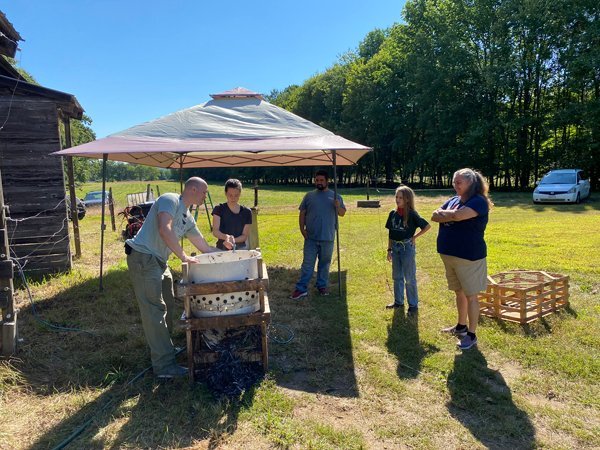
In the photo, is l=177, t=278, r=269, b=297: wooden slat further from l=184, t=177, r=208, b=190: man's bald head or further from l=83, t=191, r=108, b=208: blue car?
l=83, t=191, r=108, b=208: blue car

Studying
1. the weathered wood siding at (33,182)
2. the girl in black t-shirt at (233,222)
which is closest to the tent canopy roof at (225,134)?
the girl in black t-shirt at (233,222)

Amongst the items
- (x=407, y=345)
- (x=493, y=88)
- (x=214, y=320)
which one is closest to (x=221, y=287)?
(x=214, y=320)

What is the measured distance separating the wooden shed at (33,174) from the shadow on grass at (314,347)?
12.9 feet

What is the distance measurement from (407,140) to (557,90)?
1093 centimetres

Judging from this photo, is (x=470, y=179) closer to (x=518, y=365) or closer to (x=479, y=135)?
(x=518, y=365)

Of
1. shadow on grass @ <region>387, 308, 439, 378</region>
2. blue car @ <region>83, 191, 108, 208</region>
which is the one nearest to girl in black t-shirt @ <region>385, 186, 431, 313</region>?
shadow on grass @ <region>387, 308, 439, 378</region>

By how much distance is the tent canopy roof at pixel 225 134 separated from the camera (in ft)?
16.1

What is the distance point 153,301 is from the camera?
134 inches

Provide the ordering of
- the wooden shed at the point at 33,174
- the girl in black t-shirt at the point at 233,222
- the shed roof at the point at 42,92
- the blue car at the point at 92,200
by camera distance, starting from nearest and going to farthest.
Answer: the girl in black t-shirt at the point at 233,222 < the shed roof at the point at 42,92 < the wooden shed at the point at 33,174 < the blue car at the point at 92,200

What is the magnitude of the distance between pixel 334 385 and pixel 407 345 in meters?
1.07

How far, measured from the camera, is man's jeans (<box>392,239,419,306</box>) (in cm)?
488

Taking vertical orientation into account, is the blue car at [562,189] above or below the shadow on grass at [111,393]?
above

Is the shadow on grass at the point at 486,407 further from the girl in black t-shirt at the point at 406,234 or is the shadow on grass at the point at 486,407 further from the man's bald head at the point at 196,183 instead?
the man's bald head at the point at 196,183

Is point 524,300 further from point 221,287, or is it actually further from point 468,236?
point 221,287
